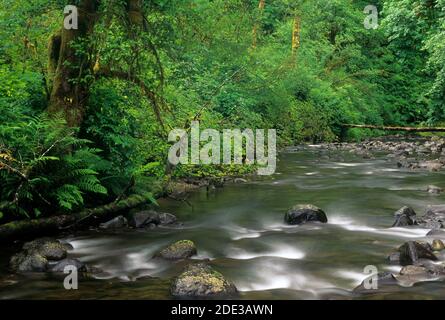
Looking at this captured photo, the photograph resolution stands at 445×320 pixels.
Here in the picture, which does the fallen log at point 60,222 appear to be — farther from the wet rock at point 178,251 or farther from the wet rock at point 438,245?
the wet rock at point 438,245

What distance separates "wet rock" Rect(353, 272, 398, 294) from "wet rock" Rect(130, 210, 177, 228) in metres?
4.47

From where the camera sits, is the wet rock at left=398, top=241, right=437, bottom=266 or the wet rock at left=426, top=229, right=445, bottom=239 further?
the wet rock at left=426, top=229, right=445, bottom=239

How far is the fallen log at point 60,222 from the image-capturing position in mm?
7727

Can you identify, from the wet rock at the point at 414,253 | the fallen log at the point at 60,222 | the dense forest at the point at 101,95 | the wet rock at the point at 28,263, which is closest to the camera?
the wet rock at the point at 28,263

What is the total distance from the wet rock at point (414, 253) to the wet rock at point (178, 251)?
3119 millimetres

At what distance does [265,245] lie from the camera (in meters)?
8.30

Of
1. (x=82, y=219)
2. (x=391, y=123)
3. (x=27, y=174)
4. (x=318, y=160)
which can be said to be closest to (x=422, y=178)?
(x=318, y=160)

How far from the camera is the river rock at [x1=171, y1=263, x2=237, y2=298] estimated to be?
19.0ft
